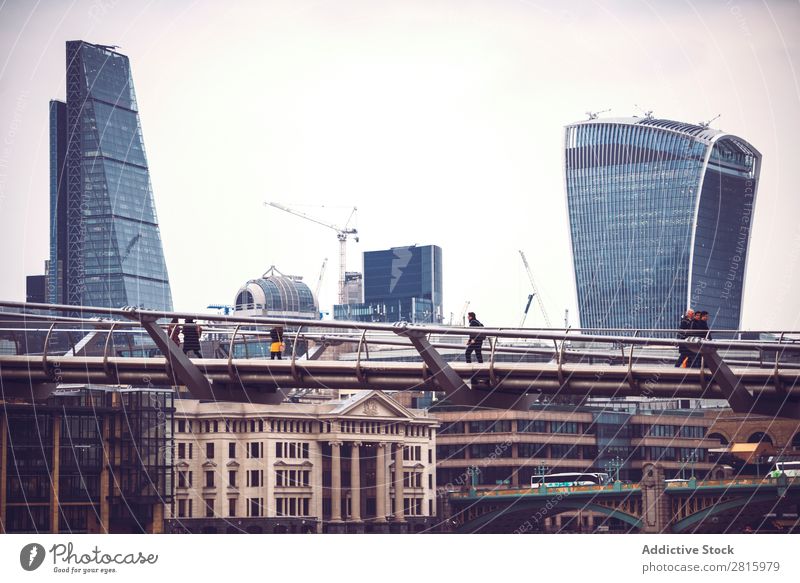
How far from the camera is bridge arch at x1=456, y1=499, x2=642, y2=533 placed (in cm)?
12381

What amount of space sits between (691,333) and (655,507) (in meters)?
83.5

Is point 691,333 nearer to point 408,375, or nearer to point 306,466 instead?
point 408,375

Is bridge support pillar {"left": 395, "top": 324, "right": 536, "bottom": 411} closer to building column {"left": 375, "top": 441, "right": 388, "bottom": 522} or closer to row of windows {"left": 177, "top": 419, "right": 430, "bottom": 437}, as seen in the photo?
row of windows {"left": 177, "top": 419, "right": 430, "bottom": 437}

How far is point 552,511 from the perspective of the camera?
416 ft

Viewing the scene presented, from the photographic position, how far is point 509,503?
5054 inches

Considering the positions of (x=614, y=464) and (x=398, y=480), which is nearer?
(x=398, y=480)

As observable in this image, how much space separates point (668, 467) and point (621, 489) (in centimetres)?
2427

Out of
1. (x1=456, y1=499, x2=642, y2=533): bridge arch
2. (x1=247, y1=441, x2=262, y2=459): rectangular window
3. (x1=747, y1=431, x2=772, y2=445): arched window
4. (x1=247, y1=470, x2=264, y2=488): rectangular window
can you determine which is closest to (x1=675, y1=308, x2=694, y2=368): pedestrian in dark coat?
(x1=456, y1=499, x2=642, y2=533): bridge arch

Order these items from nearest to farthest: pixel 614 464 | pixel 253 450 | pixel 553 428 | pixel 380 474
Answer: pixel 253 450, pixel 380 474, pixel 553 428, pixel 614 464

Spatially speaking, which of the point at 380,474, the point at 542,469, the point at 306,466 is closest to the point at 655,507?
the point at 542,469

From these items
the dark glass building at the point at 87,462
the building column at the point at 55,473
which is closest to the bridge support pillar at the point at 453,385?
the dark glass building at the point at 87,462

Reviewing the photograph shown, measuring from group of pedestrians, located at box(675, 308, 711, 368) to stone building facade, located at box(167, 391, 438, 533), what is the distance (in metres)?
91.5
